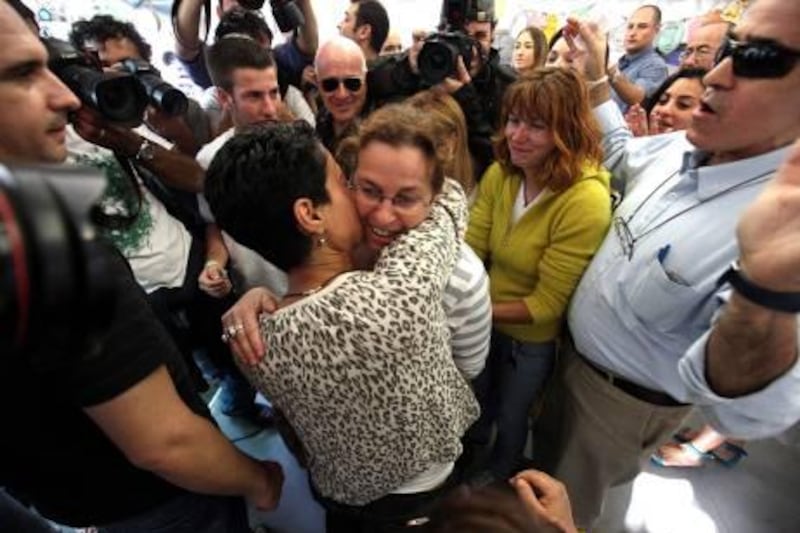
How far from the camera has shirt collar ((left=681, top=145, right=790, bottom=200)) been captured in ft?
2.95

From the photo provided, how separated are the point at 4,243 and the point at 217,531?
0.90 metres

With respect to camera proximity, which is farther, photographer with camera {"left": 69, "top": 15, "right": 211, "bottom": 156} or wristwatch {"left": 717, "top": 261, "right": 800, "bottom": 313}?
photographer with camera {"left": 69, "top": 15, "right": 211, "bottom": 156}

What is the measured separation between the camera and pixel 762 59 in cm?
86

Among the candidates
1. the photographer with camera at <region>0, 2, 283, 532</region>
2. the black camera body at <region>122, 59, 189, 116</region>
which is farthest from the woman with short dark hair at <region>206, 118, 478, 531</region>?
the black camera body at <region>122, 59, 189, 116</region>

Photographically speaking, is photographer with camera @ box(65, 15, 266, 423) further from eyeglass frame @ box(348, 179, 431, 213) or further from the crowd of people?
eyeglass frame @ box(348, 179, 431, 213)

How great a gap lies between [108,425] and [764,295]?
0.91 meters

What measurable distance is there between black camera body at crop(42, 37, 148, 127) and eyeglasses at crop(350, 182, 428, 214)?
2.55 ft

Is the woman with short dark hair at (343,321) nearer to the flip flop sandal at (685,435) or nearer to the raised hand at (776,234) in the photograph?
the raised hand at (776,234)

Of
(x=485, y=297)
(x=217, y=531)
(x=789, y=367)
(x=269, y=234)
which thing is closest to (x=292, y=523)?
(x=217, y=531)

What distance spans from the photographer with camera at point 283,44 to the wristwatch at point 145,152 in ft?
2.83

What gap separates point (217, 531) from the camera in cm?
94

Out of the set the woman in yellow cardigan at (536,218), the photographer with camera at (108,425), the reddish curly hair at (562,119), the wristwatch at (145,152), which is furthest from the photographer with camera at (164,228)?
the reddish curly hair at (562,119)

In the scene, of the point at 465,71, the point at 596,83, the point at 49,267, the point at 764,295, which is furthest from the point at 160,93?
the point at 764,295

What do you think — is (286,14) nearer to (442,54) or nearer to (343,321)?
(442,54)
